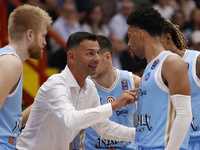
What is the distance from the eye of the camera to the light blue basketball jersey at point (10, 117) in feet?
10.5

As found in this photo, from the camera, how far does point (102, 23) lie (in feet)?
27.7

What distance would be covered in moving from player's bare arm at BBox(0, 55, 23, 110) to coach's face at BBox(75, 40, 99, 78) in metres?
0.67

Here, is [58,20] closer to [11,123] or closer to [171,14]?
[171,14]

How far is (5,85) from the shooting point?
3.04 m

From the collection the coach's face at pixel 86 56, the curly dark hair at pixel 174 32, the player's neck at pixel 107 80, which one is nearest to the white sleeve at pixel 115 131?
the coach's face at pixel 86 56

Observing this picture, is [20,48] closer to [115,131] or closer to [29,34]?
[29,34]

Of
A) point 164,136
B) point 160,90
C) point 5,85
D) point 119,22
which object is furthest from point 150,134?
point 119,22

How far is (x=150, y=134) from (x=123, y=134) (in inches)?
25.9

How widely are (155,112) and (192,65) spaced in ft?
2.85

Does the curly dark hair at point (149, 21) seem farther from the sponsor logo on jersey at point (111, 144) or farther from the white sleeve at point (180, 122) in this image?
the sponsor logo on jersey at point (111, 144)

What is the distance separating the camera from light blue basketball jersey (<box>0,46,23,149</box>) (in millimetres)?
3205

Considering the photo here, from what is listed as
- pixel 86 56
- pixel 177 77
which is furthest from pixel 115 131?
pixel 177 77

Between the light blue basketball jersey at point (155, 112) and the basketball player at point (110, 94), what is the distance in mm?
1031

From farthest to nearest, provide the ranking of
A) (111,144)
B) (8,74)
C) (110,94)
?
(110,94), (111,144), (8,74)
